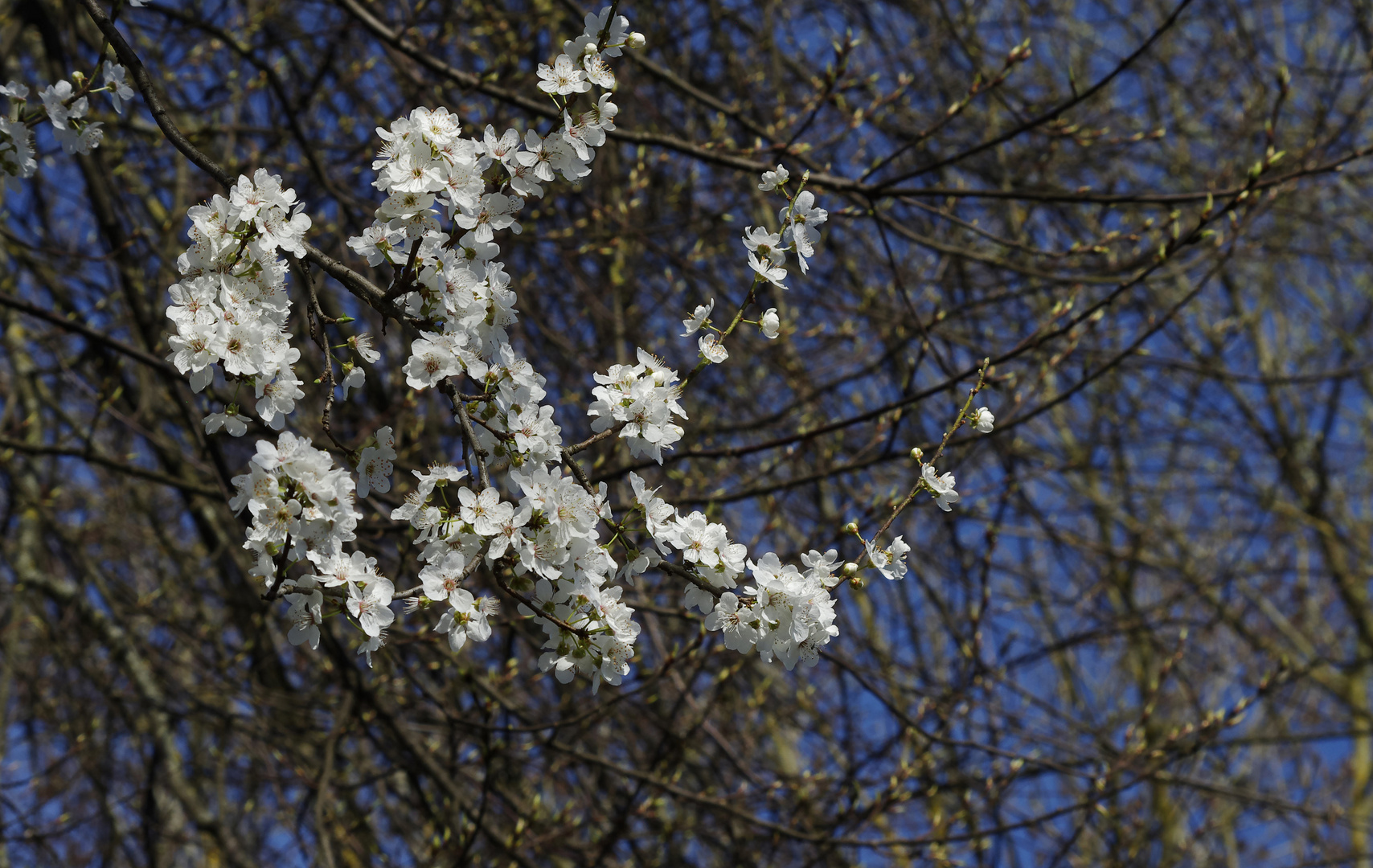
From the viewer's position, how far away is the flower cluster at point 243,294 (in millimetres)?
1612

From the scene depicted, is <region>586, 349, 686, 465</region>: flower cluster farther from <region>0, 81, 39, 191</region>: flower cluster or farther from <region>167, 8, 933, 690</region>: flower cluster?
<region>0, 81, 39, 191</region>: flower cluster

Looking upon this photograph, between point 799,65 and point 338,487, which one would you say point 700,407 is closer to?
point 799,65

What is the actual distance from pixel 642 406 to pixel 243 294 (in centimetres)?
64

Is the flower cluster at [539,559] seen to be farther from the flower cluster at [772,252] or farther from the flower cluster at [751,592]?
the flower cluster at [772,252]

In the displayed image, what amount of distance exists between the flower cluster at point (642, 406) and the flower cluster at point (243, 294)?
1.62 ft

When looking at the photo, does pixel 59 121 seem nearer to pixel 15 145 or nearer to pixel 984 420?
pixel 15 145

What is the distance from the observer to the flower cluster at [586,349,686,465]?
1793 mm

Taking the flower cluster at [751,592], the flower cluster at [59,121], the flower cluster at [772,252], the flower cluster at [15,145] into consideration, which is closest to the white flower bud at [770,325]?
the flower cluster at [772,252]

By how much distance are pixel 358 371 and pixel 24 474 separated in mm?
3917

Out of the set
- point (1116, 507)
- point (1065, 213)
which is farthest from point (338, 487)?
point (1116, 507)

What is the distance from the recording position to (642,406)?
1.80 meters

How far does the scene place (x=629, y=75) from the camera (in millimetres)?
4594

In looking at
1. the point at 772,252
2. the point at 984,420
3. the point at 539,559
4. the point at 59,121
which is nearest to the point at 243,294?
the point at 539,559

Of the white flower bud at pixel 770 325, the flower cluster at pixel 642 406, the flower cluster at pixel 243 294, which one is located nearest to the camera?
the flower cluster at pixel 243 294
